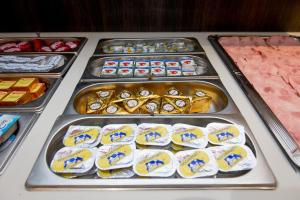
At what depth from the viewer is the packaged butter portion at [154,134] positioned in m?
0.65

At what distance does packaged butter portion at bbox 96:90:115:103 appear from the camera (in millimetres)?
894

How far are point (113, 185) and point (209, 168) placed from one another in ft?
0.71

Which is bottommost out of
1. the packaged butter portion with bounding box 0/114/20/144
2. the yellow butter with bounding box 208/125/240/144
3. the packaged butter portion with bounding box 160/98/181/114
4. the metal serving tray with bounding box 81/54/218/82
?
the yellow butter with bounding box 208/125/240/144

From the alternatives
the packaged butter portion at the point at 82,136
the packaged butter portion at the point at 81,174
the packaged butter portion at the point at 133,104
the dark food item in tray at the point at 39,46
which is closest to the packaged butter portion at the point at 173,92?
the packaged butter portion at the point at 133,104

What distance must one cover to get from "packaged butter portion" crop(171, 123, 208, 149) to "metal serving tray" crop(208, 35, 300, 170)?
18cm

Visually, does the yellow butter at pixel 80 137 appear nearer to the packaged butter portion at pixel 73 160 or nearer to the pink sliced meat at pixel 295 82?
the packaged butter portion at pixel 73 160

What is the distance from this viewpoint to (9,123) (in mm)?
671

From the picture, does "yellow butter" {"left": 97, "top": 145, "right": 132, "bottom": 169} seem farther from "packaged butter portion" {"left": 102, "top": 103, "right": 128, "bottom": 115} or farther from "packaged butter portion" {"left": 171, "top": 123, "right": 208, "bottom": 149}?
"packaged butter portion" {"left": 102, "top": 103, "right": 128, "bottom": 115}

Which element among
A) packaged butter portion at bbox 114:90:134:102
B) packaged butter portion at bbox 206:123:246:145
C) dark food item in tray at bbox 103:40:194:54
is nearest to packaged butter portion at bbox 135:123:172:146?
packaged butter portion at bbox 206:123:246:145

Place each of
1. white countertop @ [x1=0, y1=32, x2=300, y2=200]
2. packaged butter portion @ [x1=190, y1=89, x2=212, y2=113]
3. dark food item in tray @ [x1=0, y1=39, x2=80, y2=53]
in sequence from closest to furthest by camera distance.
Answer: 1. white countertop @ [x1=0, y1=32, x2=300, y2=200]
2. packaged butter portion @ [x1=190, y1=89, x2=212, y2=113]
3. dark food item in tray @ [x1=0, y1=39, x2=80, y2=53]

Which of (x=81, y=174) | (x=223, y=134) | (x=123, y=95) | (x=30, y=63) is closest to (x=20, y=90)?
(x=30, y=63)

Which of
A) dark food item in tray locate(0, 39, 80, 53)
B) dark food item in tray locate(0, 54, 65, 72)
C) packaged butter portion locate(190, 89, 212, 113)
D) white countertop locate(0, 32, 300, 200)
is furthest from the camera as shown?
dark food item in tray locate(0, 39, 80, 53)

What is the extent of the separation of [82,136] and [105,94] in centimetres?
27

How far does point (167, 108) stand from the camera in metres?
0.86
